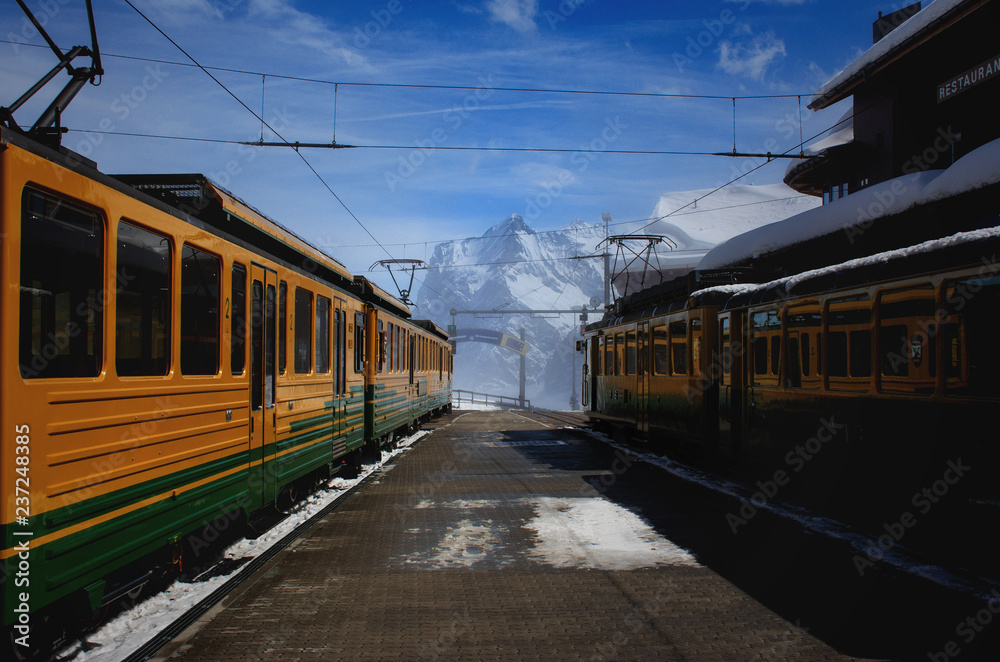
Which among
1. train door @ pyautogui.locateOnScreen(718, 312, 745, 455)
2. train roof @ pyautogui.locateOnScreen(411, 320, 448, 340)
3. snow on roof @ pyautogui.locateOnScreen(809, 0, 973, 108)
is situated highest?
snow on roof @ pyautogui.locateOnScreen(809, 0, 973, 108)

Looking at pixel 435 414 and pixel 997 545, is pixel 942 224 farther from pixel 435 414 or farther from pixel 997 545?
pixel 435 414

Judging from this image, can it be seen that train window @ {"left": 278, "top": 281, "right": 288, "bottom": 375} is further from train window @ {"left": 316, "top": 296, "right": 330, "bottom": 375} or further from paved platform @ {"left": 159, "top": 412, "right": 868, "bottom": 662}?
paved platform @ {"left": 159, "top": 412, "right": 868, "bottom": 662}

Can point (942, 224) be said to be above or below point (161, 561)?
above

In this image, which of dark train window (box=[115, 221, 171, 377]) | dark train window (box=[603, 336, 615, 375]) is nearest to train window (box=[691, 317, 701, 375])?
dark train window (box=[603, 336, 615, 375])

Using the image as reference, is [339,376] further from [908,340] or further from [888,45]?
[888,45]

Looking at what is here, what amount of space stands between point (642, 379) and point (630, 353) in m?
1.25

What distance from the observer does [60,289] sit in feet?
12.9

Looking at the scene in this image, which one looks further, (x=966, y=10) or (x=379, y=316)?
(x=966, y=10)

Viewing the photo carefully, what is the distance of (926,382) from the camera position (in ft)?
22.6

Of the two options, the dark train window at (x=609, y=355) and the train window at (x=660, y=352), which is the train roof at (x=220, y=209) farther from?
the dark train window at (x=609, y=355)

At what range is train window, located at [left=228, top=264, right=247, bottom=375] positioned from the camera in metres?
6.41

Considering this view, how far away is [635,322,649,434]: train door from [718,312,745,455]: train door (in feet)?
11.4

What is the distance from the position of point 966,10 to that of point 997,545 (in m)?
15.9

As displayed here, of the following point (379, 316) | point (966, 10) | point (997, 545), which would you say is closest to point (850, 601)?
point (997, 545)
